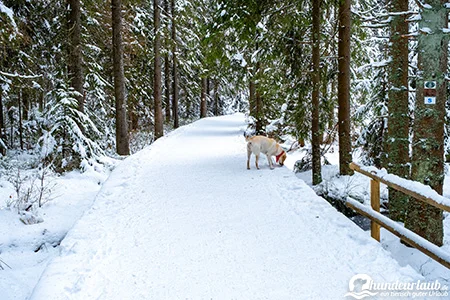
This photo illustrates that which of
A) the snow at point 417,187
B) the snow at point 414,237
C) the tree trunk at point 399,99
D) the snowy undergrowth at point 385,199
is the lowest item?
the snowy undergrowth at point 385,199

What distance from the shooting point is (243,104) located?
152 ft

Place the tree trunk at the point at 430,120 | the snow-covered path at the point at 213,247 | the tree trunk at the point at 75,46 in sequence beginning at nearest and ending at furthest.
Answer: the snow-covered path at the point at 213,247
the tree trunk at the point at 430,120
the tree trunk at the point at 75,46

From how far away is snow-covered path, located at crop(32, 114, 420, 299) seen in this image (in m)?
3.69

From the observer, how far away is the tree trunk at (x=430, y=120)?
14.6ft

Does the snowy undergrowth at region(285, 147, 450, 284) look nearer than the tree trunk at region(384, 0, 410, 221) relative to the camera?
Yes

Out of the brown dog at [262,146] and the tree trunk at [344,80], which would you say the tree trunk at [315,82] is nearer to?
the tree trunk at [344,80]

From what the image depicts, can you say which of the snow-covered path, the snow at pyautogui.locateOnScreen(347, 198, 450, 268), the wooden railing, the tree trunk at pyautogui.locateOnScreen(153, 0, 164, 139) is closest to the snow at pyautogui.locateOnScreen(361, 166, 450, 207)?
the wooden railing

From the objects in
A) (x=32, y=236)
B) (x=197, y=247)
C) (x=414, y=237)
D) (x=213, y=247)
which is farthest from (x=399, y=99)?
(x=32, y=236)

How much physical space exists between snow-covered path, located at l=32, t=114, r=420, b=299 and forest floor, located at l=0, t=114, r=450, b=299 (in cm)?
1

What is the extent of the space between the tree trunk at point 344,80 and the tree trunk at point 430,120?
11.7ft

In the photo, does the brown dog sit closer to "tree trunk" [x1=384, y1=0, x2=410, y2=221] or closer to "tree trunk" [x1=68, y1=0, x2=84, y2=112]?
"tree trunk" [x1=384, y1=0, x2=410, y2=221]

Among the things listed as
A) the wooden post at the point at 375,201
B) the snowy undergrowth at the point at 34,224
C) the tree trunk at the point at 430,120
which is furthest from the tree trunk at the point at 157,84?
the tree trunk at the point at 430,120

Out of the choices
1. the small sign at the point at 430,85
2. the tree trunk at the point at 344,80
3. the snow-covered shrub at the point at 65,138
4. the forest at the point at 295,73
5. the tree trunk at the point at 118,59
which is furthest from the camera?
the tree trunk at the point at 118,59

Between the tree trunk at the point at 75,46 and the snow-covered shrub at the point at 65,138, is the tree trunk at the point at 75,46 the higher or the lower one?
the higher one
